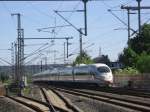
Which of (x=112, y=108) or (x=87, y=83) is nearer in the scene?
(x=112, y=108)

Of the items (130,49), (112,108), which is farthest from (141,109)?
(130,49)

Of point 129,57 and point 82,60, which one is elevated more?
point 129,57

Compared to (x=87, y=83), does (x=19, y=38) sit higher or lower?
higher

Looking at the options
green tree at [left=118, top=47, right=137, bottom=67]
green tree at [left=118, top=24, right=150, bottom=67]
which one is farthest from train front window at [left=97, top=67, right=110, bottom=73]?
green tree at [left=118, top=24, right=150, bottom=67]

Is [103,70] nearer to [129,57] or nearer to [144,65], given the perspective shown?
[144,65]

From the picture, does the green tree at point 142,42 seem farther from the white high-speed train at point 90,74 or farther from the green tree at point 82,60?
the white high-speed train at point 90,74

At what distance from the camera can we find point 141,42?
104188mm

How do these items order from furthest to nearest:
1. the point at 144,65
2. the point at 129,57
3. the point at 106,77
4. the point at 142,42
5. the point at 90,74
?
the point at 142,42 < the point at 129,57 < the point at 144,65 < the point at 90,74 < the point at 106,77

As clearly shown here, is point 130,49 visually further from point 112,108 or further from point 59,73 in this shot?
point 112,108

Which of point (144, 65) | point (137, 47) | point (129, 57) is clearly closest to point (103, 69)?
point (144, 65)

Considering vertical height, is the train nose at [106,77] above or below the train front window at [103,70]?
below

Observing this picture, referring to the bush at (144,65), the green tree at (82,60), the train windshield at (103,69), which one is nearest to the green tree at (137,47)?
the green tree at (82,60)

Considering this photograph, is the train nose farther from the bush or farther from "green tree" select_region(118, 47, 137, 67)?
"green tree" select_region(118, 47, 137, 67)

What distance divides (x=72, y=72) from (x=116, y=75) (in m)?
7.55
